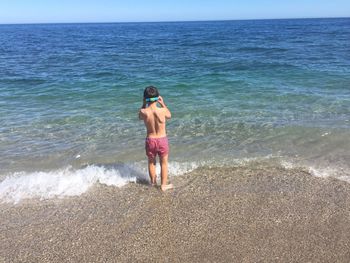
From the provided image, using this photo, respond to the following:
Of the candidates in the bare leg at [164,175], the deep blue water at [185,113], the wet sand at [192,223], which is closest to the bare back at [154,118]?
the bare leg at [164,175]

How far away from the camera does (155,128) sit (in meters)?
5.50

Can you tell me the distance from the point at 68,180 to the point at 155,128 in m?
1.68

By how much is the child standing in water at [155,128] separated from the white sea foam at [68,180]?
52 centimetres

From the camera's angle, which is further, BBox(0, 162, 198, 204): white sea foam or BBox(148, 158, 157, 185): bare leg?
BBox(148, 158, 157, 185): bare leg

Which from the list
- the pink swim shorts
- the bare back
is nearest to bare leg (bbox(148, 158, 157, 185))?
the pink swim shorts

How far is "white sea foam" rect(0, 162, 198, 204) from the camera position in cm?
545

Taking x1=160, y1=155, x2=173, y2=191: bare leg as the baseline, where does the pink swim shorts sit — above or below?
above

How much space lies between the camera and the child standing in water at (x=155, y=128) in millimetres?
5328

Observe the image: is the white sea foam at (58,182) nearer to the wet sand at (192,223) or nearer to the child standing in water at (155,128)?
the wet sand at (192,223)

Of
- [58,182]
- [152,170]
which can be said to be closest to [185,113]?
[152,170]

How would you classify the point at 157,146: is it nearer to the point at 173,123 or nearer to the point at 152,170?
the point at 152,170

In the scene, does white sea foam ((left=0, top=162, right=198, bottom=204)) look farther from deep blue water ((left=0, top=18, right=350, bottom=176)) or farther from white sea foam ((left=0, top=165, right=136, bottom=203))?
deep blue water ((left=0, top=18, right=350, bottom=176))

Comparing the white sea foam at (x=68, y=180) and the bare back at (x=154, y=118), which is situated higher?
the bare back at (x=154, y=118)

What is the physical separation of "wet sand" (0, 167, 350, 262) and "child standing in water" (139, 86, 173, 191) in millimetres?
280
